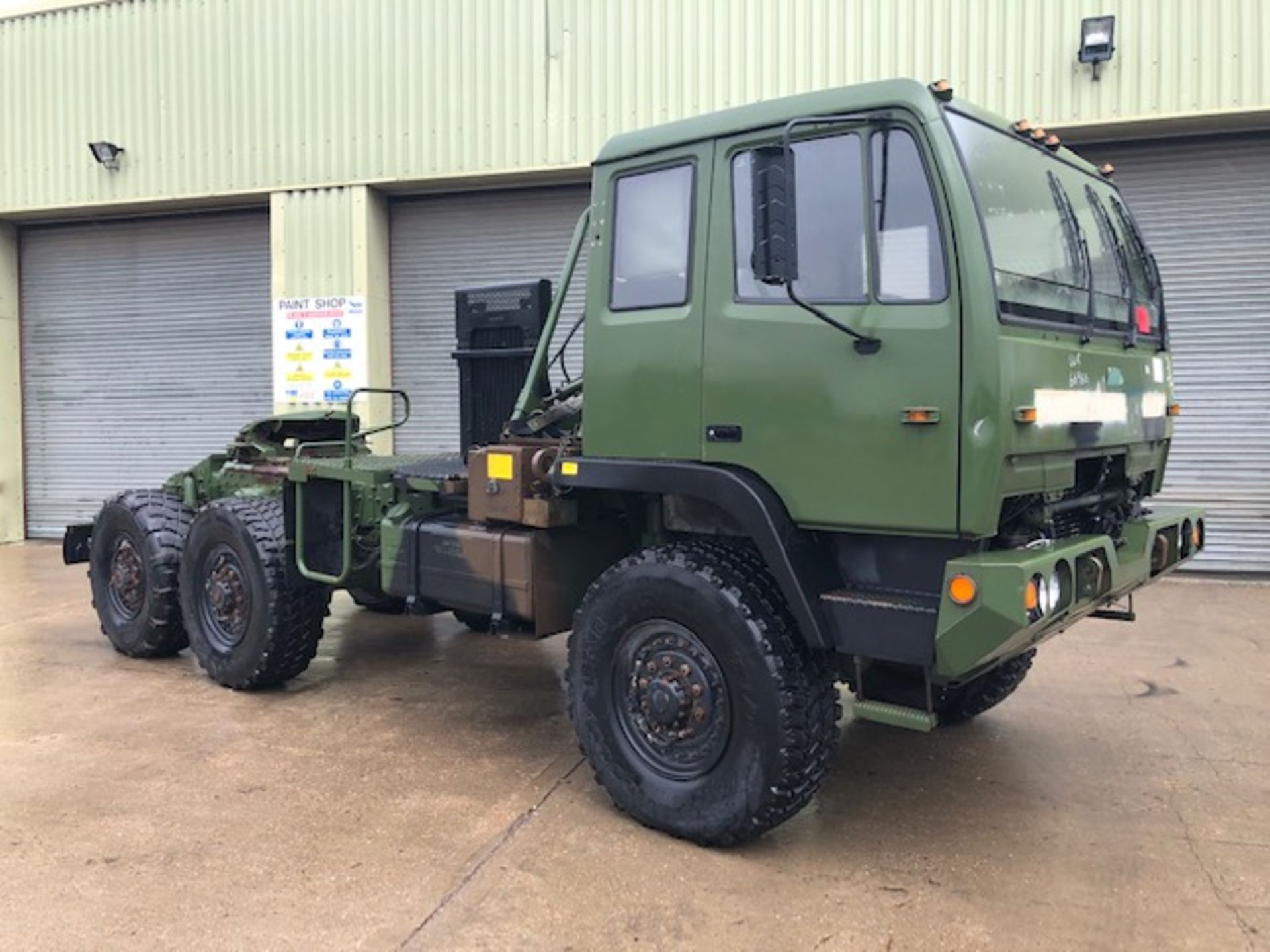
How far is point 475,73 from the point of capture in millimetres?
10922

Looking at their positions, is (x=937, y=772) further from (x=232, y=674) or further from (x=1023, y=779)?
(x=232, y=674)

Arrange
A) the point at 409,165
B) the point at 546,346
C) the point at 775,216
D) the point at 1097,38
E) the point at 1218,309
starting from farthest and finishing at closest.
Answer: the point at 409,165, the point at 1218,309, the point at 1097,38, the point at 546,346, the point at 775,216

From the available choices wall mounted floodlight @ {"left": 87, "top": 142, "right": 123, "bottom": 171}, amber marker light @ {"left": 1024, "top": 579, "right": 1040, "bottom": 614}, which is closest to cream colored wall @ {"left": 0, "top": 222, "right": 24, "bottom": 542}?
wall mounted floodlight @ {"left": 87, "top": 142, "right": 123, "bottom": 171}

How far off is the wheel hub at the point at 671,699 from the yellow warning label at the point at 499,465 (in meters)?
1.04

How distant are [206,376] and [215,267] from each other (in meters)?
1.32

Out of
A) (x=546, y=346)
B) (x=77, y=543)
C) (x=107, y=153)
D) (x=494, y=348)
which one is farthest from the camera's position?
(x=107, y=153)

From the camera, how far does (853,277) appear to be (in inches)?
143

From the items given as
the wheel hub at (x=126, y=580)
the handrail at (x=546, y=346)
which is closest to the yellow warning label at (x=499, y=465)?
the handrail at (x=546, y=346)

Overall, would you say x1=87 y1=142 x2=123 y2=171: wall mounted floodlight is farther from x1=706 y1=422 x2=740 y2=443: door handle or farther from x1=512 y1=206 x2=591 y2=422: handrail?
x1=706 y1=422 x2=740 y2=443: door handle

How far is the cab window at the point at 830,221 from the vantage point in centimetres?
363

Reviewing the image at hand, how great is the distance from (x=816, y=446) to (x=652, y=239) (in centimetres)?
117

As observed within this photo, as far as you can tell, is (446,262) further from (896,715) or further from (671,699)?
(896,715)

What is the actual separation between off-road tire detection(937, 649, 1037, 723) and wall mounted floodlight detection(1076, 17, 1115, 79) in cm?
628

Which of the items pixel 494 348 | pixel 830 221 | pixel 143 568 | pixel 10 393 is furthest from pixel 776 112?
pixel 10 393
